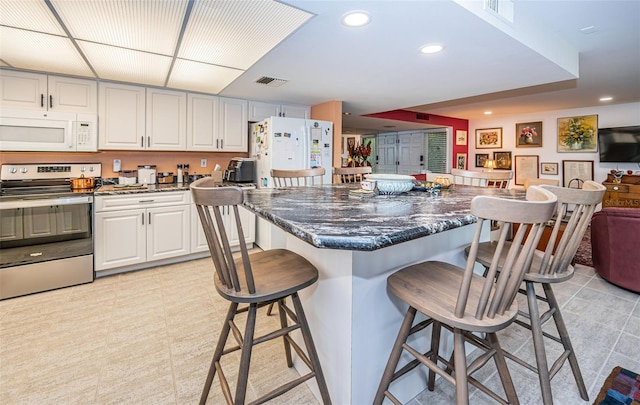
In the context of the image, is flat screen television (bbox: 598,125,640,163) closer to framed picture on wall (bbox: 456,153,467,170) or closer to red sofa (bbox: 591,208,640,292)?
framed picture on wall (bbox: 456,153,467,170)

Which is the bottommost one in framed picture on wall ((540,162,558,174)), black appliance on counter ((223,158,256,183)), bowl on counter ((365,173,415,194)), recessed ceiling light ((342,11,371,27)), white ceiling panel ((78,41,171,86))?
bowl on counter ((365,173,415,194))

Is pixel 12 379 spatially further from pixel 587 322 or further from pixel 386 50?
pixel 587 322

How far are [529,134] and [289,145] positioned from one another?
19.6 ft

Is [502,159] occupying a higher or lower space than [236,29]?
lower

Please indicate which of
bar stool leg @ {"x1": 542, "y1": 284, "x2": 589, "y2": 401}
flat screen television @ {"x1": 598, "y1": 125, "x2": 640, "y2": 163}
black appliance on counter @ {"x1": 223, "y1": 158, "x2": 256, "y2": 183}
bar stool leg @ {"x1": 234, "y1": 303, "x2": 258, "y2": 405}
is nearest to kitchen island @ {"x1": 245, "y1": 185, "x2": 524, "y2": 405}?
bar stool leg @ {"x1": 234, "y1": 303, "x2": 258, "y2": 405}

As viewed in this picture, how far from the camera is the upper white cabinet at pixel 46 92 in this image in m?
2.92

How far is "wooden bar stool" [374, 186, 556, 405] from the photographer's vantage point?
2.87 feet

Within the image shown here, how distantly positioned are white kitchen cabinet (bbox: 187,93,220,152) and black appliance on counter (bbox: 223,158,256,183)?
337 mm

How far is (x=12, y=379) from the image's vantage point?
5.40 feet

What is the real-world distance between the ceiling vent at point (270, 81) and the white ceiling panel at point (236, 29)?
0.49 meters

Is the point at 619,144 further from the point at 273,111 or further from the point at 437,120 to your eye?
the point at 273,111

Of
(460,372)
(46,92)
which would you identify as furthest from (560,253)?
(46,92)

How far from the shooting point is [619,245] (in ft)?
8.98

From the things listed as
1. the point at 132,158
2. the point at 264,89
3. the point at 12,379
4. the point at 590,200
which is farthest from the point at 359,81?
the point at 12,379
